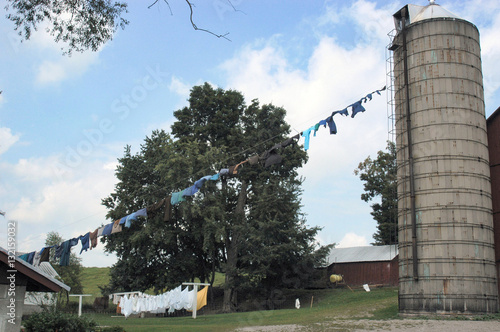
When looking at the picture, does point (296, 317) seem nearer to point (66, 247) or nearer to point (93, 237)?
point (93, 237)

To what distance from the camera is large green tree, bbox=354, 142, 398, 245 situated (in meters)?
55.0

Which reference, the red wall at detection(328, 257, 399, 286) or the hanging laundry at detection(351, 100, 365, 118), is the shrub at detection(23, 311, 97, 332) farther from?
the red wall at detection(328, 257, 399, 286)

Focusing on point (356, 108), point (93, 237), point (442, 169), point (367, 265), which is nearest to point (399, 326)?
point (442, 169)

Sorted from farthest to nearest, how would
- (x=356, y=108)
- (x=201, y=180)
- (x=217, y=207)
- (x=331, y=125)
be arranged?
(x=217, y=207) → (x=201, y=180) → (x=356, y=108) → (x=331, y=125)

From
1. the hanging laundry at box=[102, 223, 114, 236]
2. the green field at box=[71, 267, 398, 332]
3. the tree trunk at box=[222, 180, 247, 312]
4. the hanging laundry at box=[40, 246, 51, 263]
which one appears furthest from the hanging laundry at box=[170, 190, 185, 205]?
the tree trunk at box=[222, 180, 247, 312]

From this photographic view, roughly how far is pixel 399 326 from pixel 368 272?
80.7ft

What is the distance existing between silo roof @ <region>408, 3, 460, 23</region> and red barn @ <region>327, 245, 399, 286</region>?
23.0 m

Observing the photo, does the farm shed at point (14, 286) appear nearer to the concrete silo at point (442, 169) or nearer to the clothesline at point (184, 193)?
the clothesline at point (184, 193)

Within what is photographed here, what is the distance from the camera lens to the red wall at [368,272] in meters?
44.5

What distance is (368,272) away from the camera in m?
46.3

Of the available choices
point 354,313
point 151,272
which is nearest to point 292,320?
point 354,313

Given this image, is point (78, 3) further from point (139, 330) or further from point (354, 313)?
point (354, 313)

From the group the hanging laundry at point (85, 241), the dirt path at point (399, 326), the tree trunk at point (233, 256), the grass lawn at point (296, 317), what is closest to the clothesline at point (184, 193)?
the hanging laundry at point (85, 241)

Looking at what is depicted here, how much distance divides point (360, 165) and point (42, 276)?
48.5 meters
